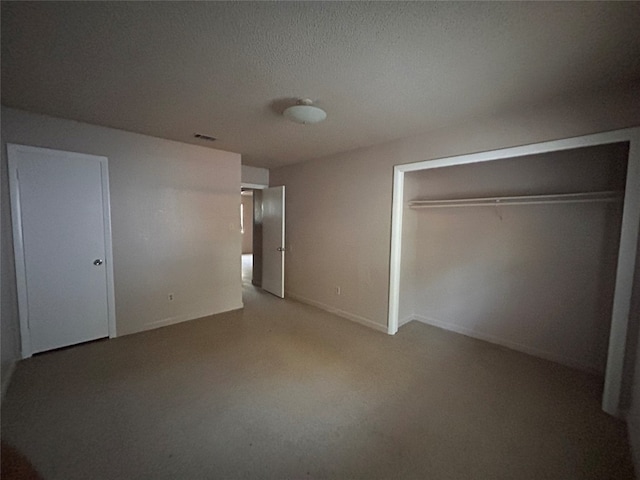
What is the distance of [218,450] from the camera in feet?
5.49

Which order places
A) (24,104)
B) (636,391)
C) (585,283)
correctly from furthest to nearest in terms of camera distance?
(585,283)
(24,104)
(636,391)

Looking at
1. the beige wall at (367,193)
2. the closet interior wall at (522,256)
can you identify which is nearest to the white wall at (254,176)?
the beige wall at (367,193)

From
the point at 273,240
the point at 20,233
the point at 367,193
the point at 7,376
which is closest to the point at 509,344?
the point at 367,193

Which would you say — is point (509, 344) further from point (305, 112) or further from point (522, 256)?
point (305, 112)

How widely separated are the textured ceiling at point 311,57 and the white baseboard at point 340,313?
2.54 m

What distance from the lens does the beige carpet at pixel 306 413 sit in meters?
1.58

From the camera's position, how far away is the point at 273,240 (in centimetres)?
507

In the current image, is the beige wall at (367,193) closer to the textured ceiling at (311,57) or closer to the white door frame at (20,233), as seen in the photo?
the textured ceiling at (311,57)

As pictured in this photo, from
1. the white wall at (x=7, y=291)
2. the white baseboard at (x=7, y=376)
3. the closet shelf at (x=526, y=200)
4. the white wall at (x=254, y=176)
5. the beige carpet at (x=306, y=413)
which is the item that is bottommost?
the beige carpet at (x=306, y=413)

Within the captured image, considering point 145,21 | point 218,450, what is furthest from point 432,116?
point 218,450

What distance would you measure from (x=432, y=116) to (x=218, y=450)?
3.16 metres

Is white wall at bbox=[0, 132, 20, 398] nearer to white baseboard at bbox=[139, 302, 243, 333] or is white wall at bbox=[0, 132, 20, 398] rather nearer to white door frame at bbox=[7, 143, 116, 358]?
white door frame at bbox=[7, 143, 116, 358]

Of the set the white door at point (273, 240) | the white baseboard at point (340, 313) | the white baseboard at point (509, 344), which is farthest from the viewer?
the white door at point (273, 240)

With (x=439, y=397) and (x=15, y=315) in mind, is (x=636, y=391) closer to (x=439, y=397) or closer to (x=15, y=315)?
(x=439, y=397)
